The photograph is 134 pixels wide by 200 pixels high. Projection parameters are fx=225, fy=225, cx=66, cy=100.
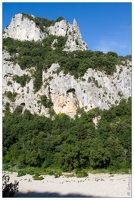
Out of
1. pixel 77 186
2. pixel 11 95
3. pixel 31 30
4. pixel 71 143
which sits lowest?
pixel 77 186

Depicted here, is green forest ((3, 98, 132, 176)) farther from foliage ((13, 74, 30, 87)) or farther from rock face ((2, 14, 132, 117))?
foliage ((13, 74, 30, 87))

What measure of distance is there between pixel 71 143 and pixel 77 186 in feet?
30.8

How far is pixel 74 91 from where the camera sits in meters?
44.8

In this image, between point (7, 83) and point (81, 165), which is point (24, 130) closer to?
point (81, 165)

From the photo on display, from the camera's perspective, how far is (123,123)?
35.3 m

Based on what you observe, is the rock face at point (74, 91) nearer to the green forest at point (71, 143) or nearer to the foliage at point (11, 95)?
the foliage at point (11, 95)

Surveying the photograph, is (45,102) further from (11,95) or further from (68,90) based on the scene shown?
(11,95)

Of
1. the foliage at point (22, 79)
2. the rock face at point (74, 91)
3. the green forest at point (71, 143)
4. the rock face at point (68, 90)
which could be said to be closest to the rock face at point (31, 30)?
the rock face at point (68, 90)

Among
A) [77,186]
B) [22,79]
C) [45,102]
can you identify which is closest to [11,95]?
[22,79]

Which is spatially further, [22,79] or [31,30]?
[31,30]

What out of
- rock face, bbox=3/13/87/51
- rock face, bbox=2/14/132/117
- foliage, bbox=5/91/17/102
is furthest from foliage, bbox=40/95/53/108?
rock face, bbox=3/13/87/51

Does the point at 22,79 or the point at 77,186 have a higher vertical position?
the point at 22,79

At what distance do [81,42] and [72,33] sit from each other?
4.01 metres

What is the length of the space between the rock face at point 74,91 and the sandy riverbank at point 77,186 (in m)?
18.1
